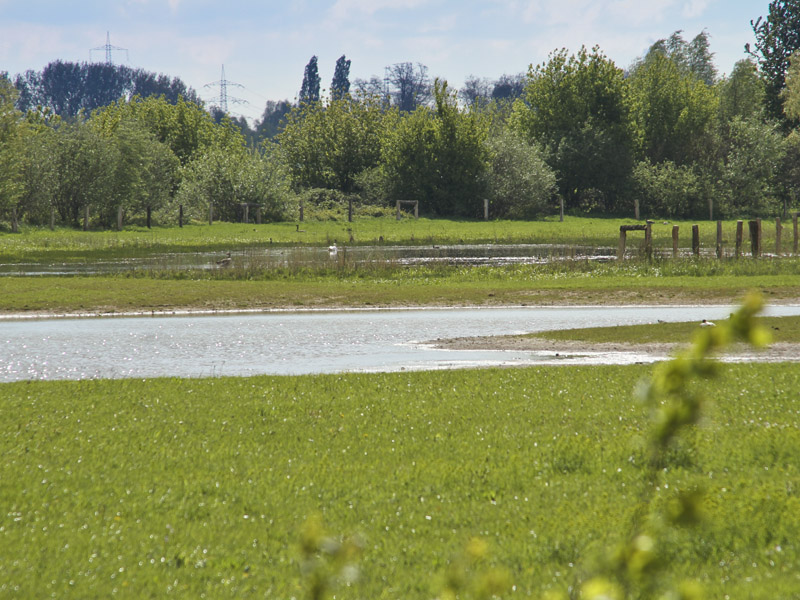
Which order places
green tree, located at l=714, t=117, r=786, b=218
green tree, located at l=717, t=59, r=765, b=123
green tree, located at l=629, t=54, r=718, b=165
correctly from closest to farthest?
green tree, located at l=714, t=117, r=786, b=218 < green tree, located at l=629, t=54, r=718, b=165 < green tree, located at l=717, t=59, r=765, b=123

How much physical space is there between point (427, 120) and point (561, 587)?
259 ft

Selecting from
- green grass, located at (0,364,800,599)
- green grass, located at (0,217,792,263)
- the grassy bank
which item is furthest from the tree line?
green grass, located at (0,364,800,599)

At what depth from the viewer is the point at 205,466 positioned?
891 centimetres

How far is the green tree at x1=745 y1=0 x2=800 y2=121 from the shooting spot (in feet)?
328

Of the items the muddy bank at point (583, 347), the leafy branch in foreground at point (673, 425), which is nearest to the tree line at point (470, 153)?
the muddy bank at point (583, 347)

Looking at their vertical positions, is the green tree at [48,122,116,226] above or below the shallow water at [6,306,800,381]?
above

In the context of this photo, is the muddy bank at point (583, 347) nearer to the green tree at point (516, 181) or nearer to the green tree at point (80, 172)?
the green tree at point (80, 172)

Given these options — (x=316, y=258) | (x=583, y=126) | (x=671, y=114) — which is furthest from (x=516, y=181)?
(x=316, y=258)

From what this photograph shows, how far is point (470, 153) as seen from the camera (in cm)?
8069

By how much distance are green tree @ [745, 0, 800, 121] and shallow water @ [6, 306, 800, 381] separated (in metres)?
82.7

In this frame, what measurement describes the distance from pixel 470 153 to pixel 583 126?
17.0 meters

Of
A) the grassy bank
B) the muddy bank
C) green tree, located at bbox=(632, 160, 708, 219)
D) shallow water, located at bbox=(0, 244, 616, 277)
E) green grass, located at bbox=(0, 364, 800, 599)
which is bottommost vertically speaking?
the muddy bank

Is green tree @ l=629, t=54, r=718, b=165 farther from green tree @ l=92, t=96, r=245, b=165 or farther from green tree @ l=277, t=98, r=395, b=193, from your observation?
green tree @ l=92, t=96, r=245, b=165

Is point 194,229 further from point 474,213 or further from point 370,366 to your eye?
point 370,366
